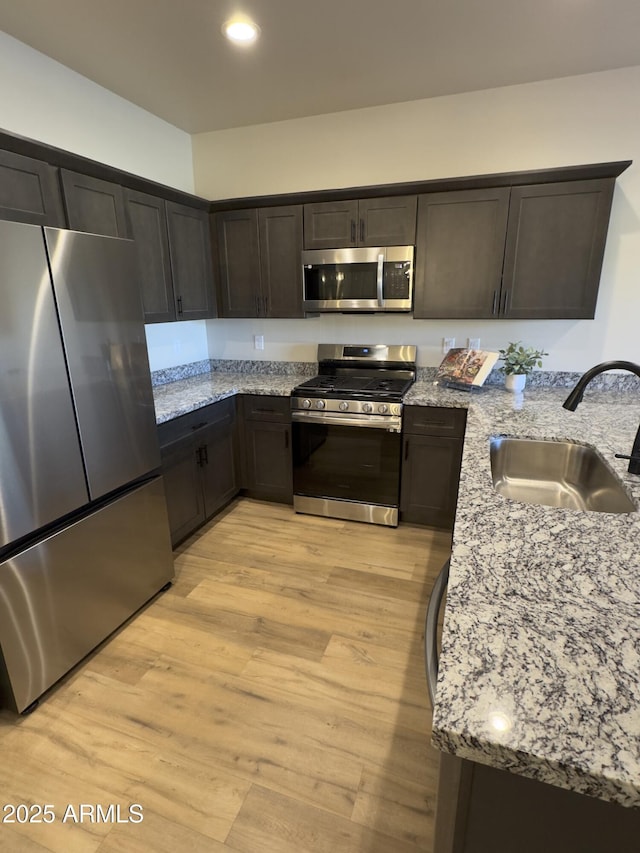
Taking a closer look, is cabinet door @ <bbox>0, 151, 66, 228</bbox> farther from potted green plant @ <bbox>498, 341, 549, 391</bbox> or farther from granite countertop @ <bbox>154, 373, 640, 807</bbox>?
potted green plant @ <bbox>498, 341, 549, 391</bbox>

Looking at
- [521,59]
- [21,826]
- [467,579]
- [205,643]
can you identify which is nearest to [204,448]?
[205,643]

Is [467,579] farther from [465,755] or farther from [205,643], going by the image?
[205,643]

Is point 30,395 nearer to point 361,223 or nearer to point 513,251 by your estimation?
point 361,223

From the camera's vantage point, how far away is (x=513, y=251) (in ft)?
8.59

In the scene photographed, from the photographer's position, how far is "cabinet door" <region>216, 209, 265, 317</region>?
10.2 feet

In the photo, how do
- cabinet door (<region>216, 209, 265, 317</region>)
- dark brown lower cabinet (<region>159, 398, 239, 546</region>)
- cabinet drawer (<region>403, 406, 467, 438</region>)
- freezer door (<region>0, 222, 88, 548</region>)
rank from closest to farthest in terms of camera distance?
1. freezer door (<region>0, 222, 88, 548</region>)
2. dark brown lower cabinet (<region>159, 398, 239, 546</region>)
3. cabinet drawer (<region>403, 406, 467, 438</region>)
4. cabinet door (<region>216, 209, 265, 317</region>)

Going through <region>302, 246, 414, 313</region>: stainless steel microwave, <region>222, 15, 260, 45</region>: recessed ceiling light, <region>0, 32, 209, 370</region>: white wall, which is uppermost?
<region>222, 15, 260, 45</region>: recessed ceiling light

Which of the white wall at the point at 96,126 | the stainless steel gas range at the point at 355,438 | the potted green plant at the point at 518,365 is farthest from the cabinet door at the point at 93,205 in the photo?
the potted green plant at the point at 518,365

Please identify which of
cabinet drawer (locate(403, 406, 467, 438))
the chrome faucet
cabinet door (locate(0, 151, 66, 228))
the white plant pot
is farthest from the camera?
the white plant pot

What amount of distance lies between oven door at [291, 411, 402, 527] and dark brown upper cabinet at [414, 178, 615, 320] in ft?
2.89

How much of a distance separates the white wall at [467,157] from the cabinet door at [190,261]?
0.53m

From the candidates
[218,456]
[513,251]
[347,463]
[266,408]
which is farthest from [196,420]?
[513,251]

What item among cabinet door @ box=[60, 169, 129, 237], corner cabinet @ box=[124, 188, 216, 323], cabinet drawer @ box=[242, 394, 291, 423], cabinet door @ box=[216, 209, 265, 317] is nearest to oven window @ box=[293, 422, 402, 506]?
cabinet drawer @ box=[242, 394, 291, 423]

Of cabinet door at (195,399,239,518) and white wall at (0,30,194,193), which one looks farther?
cabinet door at (195,399,239,518)
